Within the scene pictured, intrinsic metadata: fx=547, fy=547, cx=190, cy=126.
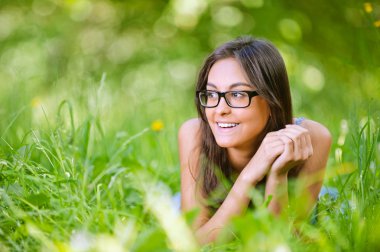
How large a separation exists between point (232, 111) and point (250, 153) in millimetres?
363

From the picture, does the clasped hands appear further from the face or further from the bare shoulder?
the bare shoulder

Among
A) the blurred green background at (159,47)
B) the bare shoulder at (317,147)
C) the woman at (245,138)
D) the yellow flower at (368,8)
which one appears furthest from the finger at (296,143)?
the blurred green background at (159,47)

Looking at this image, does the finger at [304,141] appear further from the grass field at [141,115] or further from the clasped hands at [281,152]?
the grass field at [141,115]

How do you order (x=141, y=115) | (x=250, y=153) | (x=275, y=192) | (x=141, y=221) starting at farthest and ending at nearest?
(x=141, y=115) < (x=250, y=153) < (x=275, y=192) < (x=141, y=221)

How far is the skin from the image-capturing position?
2350 mm

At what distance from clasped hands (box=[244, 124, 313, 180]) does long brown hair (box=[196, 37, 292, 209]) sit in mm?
163

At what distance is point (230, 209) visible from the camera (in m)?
2.36

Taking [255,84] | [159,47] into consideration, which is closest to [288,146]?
[255,84]

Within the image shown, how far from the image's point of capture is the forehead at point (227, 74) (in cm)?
242

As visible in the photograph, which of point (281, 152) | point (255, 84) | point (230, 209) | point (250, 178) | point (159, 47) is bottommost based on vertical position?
point (230, 209)

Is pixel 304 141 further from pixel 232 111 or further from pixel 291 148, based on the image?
pixel 232 111

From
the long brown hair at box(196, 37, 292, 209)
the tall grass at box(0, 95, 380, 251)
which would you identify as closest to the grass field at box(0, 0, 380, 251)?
the tall grass at box(0, 95, 380, 251)

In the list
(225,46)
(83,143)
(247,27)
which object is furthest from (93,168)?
(247,27)

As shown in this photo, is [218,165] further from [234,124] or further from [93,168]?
[93,168]
